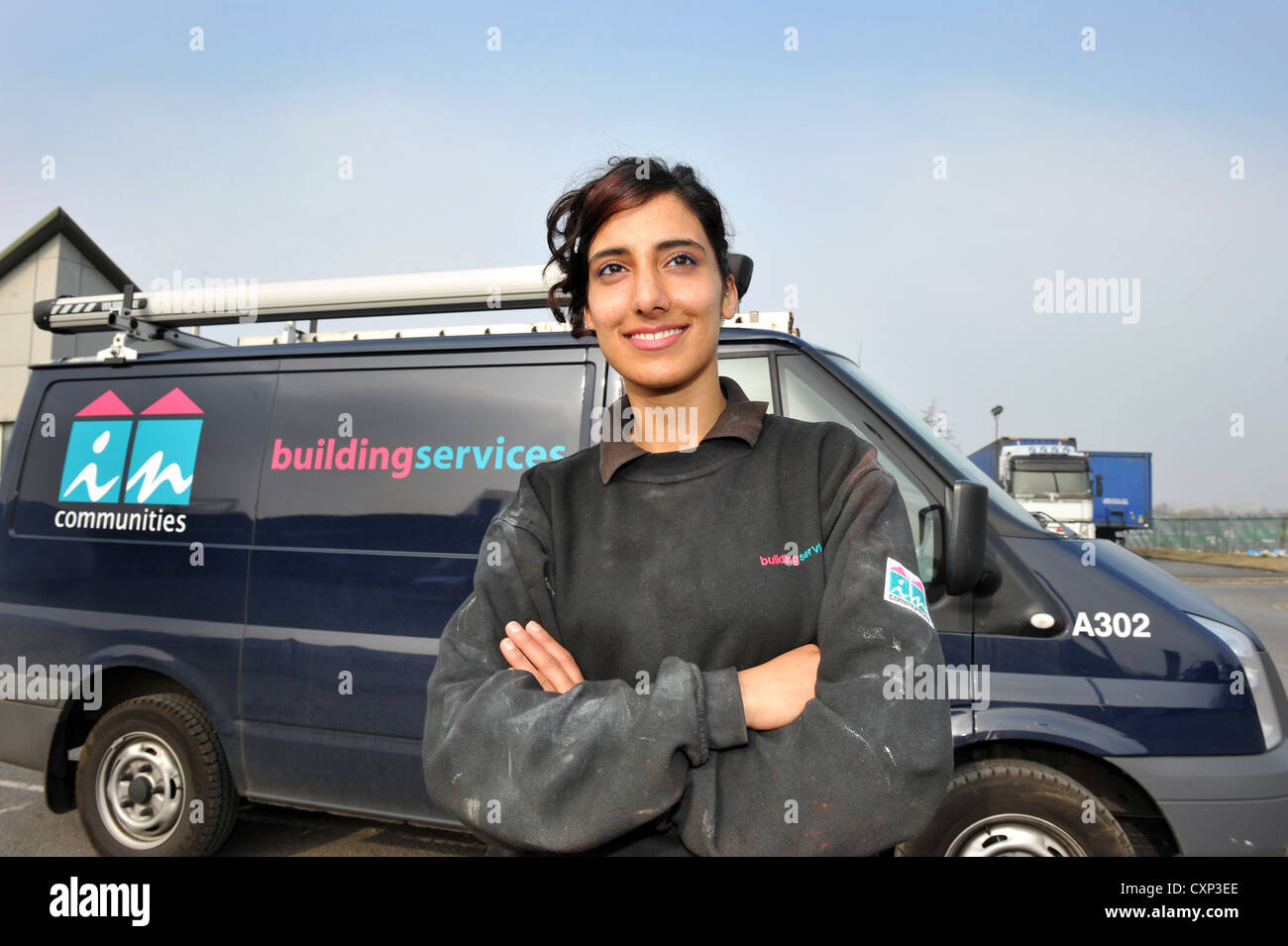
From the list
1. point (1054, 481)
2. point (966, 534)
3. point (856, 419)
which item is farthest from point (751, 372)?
point (1054, 481)

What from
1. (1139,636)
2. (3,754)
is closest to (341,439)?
(3,754)

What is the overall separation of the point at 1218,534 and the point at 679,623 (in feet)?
136

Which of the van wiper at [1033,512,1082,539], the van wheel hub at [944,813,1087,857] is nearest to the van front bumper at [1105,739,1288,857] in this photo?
the van wheel hub at [944,813,1087,857]

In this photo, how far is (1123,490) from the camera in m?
25.7

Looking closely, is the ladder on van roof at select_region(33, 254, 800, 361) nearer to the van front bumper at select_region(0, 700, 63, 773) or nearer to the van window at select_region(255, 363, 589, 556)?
the van window at select_region(255, 363, 589, 556)

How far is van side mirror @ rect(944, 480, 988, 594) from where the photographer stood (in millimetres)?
2537

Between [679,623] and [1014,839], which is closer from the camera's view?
[679,623]

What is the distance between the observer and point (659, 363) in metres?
1.47

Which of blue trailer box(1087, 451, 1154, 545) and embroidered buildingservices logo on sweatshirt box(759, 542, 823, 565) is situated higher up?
blue trailer box(1087, 451, 1154, 545)

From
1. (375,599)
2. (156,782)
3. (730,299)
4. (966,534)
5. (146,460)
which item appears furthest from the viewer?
(146,460)

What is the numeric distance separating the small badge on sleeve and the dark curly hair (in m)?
0.64

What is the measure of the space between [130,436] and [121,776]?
1.62 metres

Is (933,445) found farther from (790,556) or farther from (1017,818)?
(790,556)
